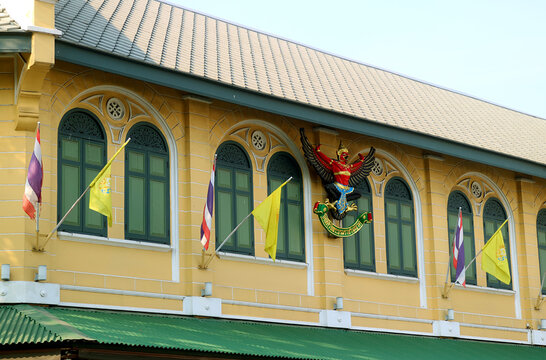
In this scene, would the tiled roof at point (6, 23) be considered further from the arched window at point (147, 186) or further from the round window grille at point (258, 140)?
the round window grille at point (258, 140)

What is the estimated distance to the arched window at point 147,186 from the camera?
19906 mm

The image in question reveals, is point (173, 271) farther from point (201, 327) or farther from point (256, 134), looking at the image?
point (256, 134)

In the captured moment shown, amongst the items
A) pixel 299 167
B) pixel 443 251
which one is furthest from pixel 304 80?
pixel 443 251

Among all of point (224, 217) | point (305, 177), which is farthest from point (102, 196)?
point (305, 177)

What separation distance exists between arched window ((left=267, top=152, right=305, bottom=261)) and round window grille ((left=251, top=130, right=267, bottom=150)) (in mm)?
408

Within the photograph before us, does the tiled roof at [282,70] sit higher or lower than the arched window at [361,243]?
higher

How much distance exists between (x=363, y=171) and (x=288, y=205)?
2082 millimetres

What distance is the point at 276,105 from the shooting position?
21.4 m

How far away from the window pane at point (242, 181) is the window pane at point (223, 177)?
0.67ft

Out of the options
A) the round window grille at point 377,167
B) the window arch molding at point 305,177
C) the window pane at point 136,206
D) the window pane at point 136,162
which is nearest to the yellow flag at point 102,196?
the window pane at point 136,206

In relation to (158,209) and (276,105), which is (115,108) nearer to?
(158,209)

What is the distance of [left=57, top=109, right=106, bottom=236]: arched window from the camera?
18938mm

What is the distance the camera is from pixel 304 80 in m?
24.1

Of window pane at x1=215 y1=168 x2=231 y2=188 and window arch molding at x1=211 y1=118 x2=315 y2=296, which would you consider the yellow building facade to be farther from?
window pane at x1=215 y1=168 x2=231 y2=188
